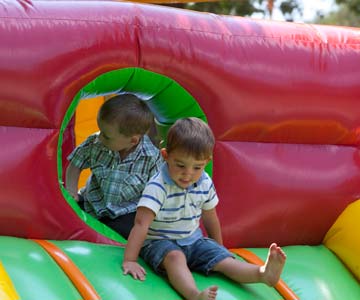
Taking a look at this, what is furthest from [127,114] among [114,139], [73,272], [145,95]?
[73,272]

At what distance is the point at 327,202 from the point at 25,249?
1.52 meters

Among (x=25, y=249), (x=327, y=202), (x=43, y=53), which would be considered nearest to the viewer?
(x=25, y=249)

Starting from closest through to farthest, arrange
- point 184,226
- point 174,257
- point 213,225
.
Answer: point 174,257
point 184,226
point 213,225

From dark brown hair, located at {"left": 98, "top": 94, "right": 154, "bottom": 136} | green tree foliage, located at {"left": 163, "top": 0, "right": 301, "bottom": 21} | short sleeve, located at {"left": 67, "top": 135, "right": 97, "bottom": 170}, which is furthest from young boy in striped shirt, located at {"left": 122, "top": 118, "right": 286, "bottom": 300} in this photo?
green tree foliage, located at {"left": 163, "top": 0, "right": 301, "bottom": 21}

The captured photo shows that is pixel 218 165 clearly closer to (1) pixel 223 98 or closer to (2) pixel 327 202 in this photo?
(1) pixel 223 98

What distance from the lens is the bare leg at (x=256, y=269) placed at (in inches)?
127

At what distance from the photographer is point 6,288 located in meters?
2.73

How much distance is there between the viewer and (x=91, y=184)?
13.0 feet

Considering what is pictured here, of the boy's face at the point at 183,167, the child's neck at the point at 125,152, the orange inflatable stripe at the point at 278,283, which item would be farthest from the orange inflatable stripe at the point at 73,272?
the orange inflatable stripe at the point at 278,283

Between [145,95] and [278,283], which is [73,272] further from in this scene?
[145,95]

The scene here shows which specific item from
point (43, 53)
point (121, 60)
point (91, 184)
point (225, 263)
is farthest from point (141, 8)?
point (225, 263)

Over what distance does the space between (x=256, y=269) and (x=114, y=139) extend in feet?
2.89

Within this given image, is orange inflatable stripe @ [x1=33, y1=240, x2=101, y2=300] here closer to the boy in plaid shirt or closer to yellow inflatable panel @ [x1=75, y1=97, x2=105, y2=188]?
the boy in plaid shirt

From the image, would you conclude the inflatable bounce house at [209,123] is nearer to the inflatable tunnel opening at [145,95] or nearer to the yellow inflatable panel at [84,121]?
the inflatable tunnel opening at [145,95]
